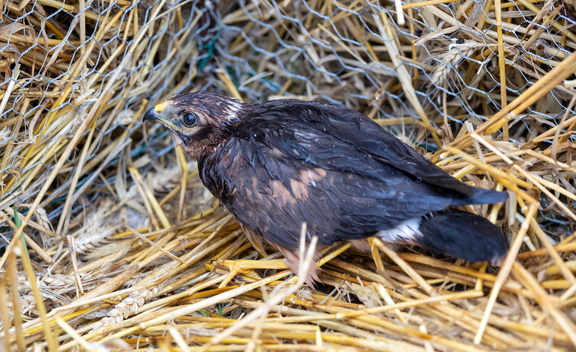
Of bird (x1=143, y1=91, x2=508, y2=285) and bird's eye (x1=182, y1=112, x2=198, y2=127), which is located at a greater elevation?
bird's eye (x1=182, y1=112, x2=198, y2=127)

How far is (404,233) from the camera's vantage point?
2428 millimetres

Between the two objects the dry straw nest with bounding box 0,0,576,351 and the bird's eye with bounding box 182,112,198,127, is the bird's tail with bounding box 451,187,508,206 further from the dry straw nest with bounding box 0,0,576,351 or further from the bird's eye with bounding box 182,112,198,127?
the bird's eye with bounding box 182,112,198,127

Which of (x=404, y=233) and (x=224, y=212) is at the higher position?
(x=224, y=212)

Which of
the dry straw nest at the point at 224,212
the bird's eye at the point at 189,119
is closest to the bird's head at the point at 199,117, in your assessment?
the bird's eye at the point at 189,119

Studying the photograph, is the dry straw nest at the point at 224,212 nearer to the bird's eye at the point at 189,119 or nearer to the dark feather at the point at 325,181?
the dark feather at the point at 325,181

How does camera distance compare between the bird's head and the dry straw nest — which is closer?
the dry straw nest

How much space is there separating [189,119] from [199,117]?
7cm

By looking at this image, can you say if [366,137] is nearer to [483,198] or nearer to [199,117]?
[483,198]

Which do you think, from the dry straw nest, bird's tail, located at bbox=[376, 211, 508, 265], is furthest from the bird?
the dry straw nest

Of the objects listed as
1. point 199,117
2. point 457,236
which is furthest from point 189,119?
point 457,236

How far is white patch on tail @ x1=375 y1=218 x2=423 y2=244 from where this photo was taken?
7.88 ft

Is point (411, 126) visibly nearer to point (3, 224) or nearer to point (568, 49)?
point (568, 49)

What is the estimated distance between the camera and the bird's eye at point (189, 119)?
298 cm

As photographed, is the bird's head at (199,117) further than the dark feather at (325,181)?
Yes
